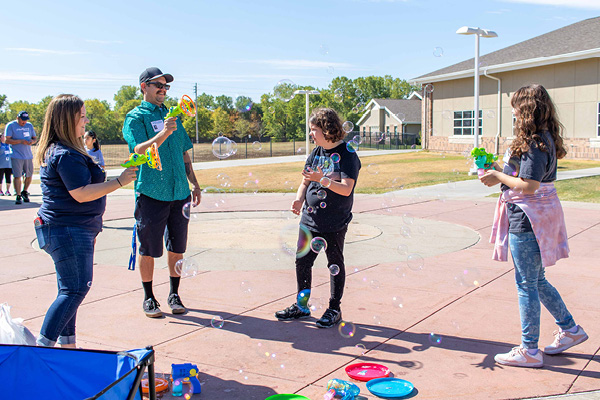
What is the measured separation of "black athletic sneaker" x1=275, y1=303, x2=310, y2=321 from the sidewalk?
0.26ft

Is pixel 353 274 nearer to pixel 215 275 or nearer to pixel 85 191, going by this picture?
pixel 215 275

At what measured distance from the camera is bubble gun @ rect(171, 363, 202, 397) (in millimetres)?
3320

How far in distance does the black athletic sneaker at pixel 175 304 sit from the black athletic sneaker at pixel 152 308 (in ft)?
0.40

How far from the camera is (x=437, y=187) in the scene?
585 inches

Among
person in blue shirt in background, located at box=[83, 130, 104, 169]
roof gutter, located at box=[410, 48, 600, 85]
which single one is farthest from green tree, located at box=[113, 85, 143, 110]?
person in blue shirt in background, located at box=[83, 130, 104, 169]

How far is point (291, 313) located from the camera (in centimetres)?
466

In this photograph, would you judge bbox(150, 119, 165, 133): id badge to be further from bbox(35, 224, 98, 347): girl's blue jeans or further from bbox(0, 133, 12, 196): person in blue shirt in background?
bbox(0, 133, 12, 196): person in blue shirt in background

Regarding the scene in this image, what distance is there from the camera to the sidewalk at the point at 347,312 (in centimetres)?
354

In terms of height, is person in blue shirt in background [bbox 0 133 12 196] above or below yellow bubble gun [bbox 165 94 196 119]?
below

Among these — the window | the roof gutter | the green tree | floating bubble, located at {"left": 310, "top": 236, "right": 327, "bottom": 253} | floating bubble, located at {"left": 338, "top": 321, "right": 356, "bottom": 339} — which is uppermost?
the green tree

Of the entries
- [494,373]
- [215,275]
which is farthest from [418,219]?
[494,373]

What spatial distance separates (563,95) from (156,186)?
23178mm

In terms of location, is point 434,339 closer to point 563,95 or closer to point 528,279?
point 528,279

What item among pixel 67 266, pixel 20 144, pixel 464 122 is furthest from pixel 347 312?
pixel 464 122
